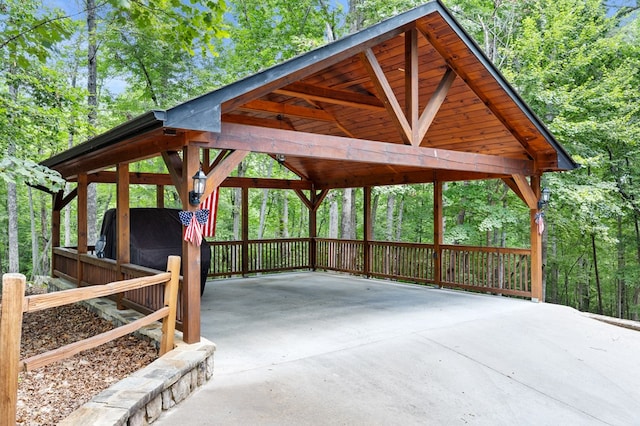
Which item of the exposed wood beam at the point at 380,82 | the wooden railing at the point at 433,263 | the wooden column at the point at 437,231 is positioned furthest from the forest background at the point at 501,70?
the exposed wood beam at the point at 380,82

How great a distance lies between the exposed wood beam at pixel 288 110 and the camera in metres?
7.96

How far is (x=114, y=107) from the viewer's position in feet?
44.1

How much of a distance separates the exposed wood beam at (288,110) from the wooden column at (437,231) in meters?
2.73

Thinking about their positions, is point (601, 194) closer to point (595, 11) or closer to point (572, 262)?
point (595, 11)

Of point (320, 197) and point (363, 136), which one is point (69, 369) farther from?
point (320, 197)

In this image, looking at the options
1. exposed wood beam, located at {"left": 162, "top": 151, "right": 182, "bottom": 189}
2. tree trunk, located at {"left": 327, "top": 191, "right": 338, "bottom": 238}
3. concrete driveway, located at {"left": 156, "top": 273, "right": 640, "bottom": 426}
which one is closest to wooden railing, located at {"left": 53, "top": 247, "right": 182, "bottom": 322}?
concrete driveway, located at {"left": 156, "top": 273, "right": 640, "bottom": 426}

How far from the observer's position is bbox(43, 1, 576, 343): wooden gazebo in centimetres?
423

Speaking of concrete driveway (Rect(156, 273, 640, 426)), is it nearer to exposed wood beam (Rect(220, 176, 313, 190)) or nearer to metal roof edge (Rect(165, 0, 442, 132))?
metal roof edge (Rect(165, 0, 442, 132))

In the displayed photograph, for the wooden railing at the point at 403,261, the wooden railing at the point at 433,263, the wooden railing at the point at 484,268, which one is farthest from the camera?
the wooden railing at the point at 403,261

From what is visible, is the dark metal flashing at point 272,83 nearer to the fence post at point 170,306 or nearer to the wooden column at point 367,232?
the fence post at point 170,306

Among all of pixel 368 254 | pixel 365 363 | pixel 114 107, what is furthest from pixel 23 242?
pixel 365 363

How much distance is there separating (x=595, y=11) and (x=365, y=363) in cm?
1231

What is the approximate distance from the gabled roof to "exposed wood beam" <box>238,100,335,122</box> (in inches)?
0.9

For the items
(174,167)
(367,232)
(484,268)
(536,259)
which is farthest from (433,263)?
(174,167)
